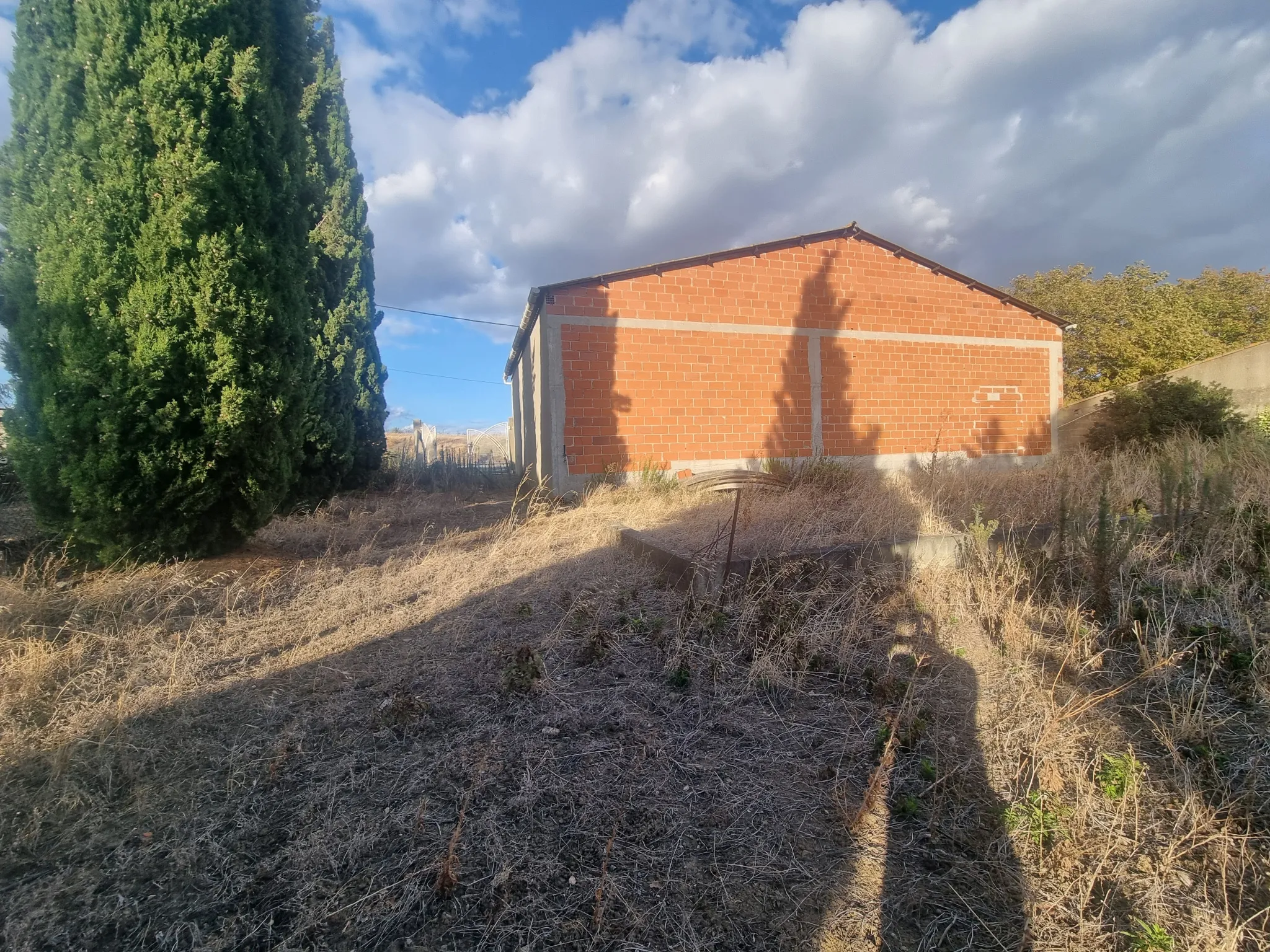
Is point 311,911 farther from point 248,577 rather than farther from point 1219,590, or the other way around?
point 1219,590

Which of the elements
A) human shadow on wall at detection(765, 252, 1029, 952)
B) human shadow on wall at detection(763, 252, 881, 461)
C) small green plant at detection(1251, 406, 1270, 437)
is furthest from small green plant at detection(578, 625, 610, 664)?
small green plant at detection(1251, 406, 1270, 437)

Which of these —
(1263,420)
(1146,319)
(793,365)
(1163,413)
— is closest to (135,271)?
(793,365)

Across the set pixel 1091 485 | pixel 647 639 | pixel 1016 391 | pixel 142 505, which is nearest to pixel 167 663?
pixel 142 505

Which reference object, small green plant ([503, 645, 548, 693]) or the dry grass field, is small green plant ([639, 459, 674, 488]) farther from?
small green plant ([503, 645, 548, 693])

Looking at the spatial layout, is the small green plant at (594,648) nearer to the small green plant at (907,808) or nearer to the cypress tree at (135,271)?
the small green plant at (907,808)

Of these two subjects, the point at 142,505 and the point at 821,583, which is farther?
the point at 142,505

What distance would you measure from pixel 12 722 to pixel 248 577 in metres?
2.19

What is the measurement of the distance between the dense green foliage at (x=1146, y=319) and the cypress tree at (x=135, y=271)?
22.2 m

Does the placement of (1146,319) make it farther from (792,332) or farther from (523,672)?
(523,672)

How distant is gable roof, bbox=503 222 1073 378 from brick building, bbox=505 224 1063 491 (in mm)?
31

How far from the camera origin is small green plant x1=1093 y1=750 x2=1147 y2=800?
6.08 ft

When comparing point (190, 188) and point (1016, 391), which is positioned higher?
point (190, 188)

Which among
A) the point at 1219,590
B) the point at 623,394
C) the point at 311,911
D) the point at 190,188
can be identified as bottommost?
the point at 311,911

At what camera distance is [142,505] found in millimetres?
4164
